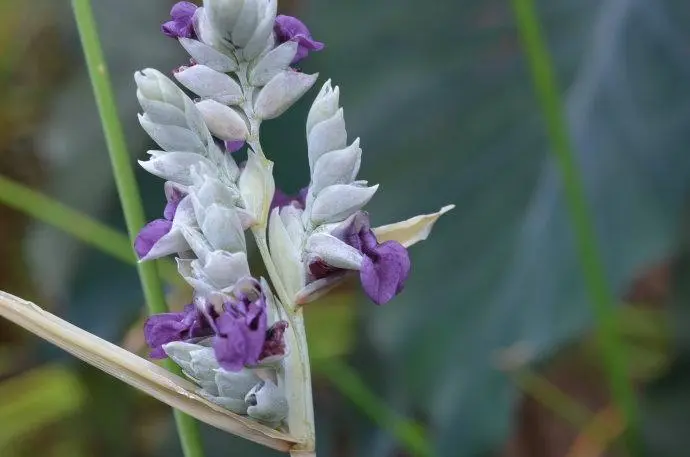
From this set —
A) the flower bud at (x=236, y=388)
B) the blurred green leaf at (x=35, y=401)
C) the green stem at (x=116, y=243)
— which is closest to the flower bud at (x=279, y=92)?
the flower bud at (x=236, y=388)

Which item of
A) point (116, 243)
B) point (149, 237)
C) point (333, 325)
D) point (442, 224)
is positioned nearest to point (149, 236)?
point (149, 237)

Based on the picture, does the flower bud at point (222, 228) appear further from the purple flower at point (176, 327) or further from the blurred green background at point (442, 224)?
the blurred green background at point (442, 224)

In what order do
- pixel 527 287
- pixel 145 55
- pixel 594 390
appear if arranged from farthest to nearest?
pixel 594 390
pixel 145 55
pixel 527 287

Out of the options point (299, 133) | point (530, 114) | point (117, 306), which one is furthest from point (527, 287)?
point (117, 306)

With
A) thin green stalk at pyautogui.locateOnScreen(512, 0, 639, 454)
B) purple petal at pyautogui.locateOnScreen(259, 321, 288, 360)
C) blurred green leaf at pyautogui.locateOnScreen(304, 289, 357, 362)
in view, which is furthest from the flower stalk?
blurred green leaf at pyautogui.locateOnScreen(304, 289, 357, 362)

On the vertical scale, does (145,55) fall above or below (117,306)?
above

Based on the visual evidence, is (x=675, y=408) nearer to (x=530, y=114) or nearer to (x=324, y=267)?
(x=530, y=114)
